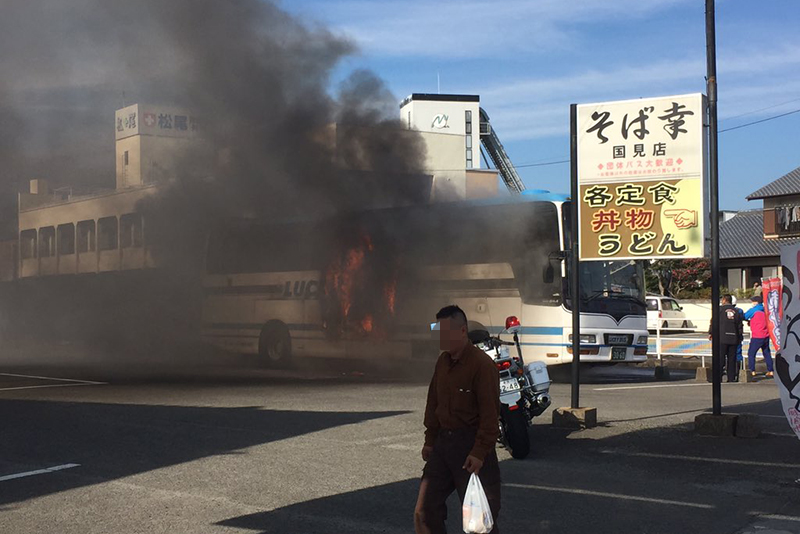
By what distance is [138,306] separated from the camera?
2600cm

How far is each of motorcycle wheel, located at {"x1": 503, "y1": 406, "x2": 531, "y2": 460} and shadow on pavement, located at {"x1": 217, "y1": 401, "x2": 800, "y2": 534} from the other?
0.10 metres

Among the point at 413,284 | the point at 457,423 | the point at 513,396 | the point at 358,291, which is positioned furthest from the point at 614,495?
the point at 358,291

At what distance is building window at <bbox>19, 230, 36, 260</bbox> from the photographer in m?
31.9

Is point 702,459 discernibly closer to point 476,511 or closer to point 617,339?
point 476,511

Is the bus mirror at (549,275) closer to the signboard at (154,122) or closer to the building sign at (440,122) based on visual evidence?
the signboard at (154,122)

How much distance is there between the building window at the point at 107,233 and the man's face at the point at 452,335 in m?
23.9

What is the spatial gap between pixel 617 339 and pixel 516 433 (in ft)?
27.4

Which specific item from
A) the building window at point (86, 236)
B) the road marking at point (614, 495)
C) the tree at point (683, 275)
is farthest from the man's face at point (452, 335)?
the tree at point (683, 275)

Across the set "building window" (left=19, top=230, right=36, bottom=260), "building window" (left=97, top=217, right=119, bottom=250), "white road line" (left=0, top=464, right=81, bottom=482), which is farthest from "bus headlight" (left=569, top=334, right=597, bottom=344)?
"building window" (left=19, top=230, right=36, bottom=260)

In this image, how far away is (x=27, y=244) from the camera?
106 ft

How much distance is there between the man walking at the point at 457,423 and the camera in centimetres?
464

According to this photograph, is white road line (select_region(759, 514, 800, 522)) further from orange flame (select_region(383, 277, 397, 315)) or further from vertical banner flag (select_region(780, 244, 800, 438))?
orange flame (select_region(383, 277, 397, 315))

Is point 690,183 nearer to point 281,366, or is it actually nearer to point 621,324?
point 621,324

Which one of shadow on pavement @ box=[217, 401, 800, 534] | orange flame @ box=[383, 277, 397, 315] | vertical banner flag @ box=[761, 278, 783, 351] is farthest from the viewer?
vertical banner flag @ box=[761, 278, 783, 351]
